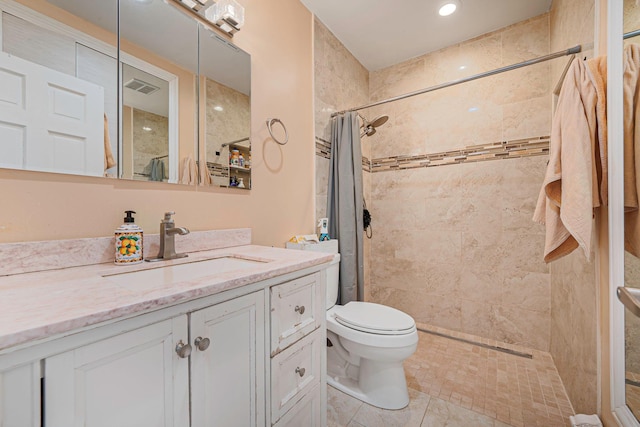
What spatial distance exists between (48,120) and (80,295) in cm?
67

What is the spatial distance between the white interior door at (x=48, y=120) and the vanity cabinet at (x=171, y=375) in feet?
2.37

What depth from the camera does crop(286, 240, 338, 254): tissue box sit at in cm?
174

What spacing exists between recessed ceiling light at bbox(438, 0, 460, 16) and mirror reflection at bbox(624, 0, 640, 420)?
4.12 feet

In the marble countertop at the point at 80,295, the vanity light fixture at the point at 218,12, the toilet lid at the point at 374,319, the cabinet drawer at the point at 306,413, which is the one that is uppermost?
the vanity light fixture at the point at 218,12

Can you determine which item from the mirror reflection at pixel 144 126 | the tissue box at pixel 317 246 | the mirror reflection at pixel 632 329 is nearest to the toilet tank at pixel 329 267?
the tissue box at pixel 317 246

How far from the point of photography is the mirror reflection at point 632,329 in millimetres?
839

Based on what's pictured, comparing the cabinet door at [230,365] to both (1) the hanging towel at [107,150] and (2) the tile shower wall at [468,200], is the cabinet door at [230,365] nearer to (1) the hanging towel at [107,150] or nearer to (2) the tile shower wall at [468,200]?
(1) the hanging towel at [107,150]

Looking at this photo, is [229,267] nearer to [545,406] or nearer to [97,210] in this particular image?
[97,210]

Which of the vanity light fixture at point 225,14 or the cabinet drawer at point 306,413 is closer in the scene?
the cabinet drawer at point 306,413

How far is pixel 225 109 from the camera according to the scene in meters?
1.41

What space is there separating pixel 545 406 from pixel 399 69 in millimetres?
2798

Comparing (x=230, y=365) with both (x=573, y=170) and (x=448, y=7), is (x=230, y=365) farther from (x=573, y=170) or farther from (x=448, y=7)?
(x=448, y=7)

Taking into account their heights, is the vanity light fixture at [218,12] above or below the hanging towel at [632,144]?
above

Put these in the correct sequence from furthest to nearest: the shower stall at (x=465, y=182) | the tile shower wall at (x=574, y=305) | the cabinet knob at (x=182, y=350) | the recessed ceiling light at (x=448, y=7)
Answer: the shower stall at (x=465, y=182), the recessed ceiling light at (x=448, y=7), the tile shower wall at (x=574, y=305), the cabinet knob at (x=182, y=350)
